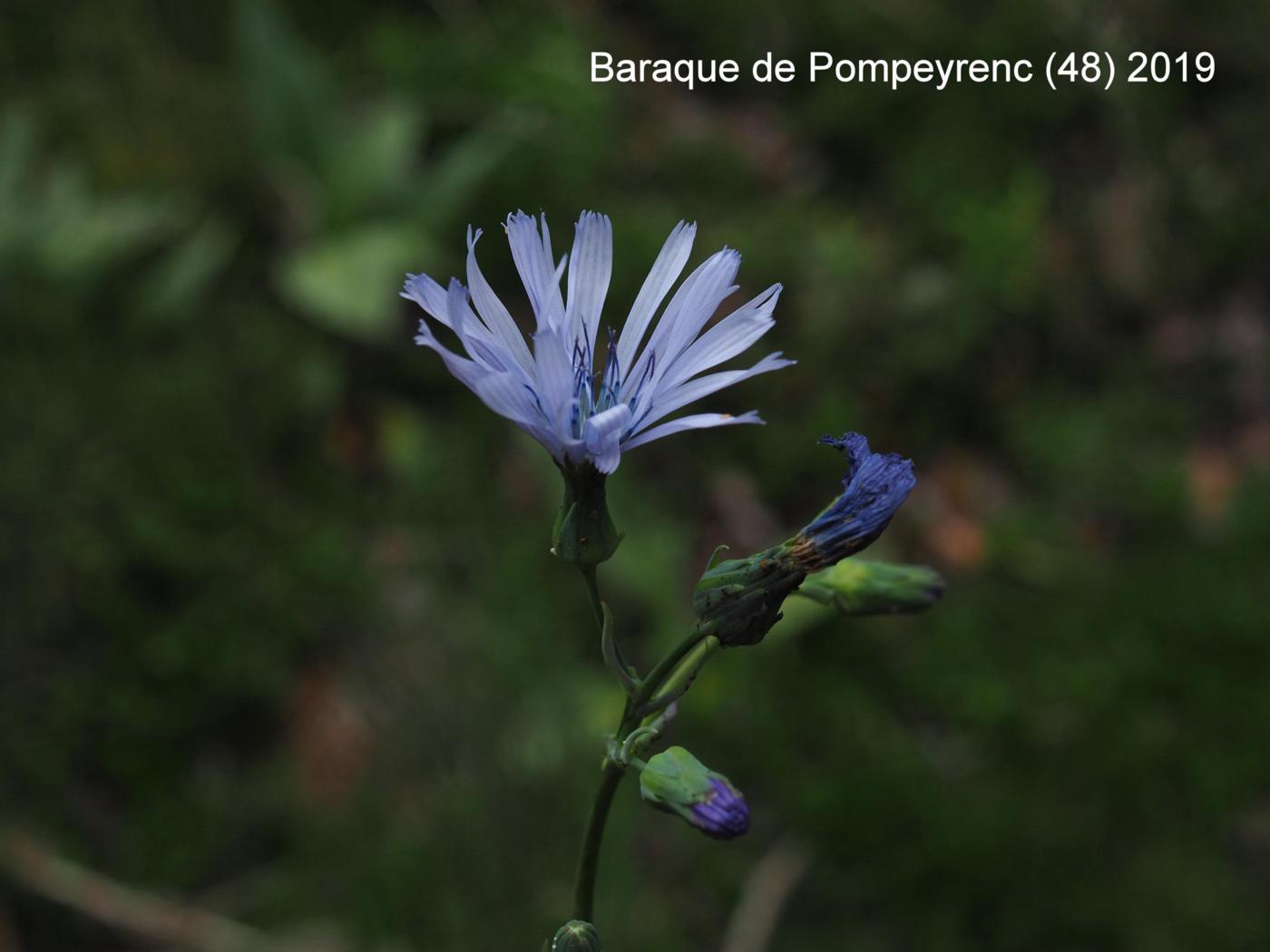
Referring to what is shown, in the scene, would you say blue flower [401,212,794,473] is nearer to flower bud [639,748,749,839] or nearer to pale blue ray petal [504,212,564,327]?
pale blue ray petal [504,212,564,327]

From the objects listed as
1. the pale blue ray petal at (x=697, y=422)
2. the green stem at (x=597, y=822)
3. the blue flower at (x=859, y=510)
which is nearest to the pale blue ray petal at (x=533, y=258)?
the pale blue ray petal at (x=697, y=422)

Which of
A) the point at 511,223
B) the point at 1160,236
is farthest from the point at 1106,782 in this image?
the point at 511,223

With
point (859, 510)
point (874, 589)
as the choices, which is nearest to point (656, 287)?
point (859, 510)

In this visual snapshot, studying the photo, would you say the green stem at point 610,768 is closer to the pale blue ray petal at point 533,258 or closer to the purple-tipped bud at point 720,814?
the purple-tipped bud at point 720,814

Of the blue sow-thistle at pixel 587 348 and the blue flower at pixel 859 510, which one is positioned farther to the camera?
the blue flower at pixel 859 510

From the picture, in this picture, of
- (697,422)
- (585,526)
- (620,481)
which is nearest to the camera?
(697,422)

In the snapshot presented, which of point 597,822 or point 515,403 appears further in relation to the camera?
point 597,822

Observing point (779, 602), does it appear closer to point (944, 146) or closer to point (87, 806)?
point (87, 806)

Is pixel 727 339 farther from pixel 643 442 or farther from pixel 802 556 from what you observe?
pixel 802 556
